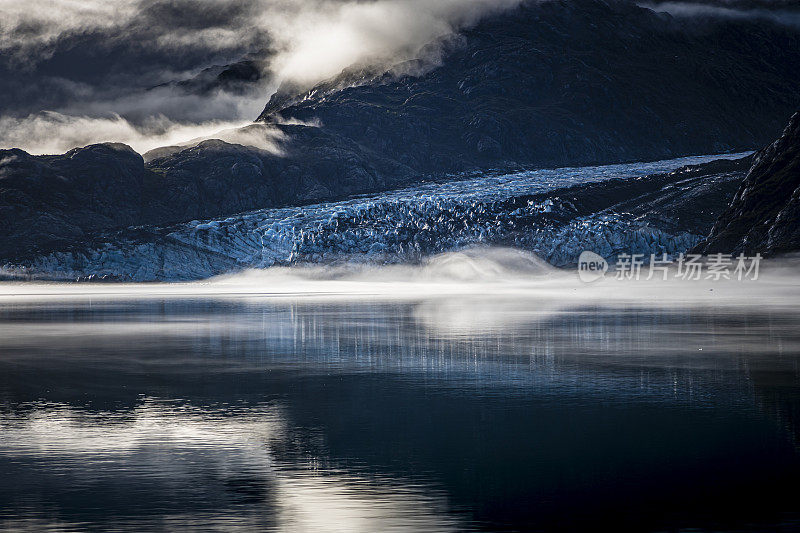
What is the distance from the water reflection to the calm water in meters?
0.07

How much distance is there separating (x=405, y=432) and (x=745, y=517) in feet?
31.9

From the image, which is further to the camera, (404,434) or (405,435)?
(404,434)

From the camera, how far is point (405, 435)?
81.9 ft

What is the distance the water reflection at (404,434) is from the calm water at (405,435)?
7 cm

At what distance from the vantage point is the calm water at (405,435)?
17.9 metres

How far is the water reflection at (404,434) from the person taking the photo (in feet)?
59.0

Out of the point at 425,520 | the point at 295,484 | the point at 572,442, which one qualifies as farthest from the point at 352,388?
the point at 425,520

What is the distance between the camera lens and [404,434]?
25094 millimetres

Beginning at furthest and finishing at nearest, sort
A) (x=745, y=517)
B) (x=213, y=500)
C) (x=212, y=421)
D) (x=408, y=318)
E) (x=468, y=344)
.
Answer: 1. (x=408, y=318)
2. (x=468, y=344)
3. (x=212, y=421)
4. (x=213, y=500)
5. (x=745, y=517)

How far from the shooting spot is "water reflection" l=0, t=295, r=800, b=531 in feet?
59.0

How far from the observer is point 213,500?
736 inches

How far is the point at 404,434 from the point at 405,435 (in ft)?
0.47

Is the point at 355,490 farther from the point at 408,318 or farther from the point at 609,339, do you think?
the point at 408,318

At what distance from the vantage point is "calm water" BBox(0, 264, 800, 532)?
17.9 metres
